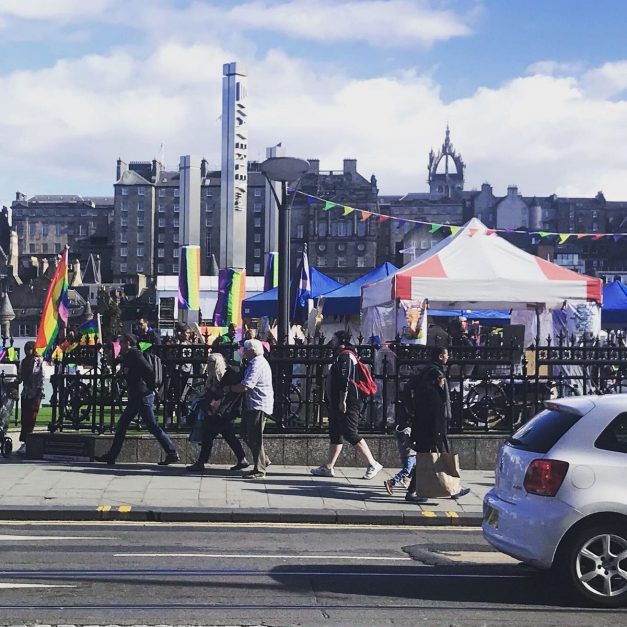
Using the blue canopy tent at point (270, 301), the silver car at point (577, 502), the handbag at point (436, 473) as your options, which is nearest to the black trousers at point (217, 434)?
the handbag at point (436, 473)

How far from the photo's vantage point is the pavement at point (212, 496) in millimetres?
10344

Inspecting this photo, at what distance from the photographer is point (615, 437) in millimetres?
6965

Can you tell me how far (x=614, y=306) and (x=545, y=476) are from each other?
20.1 meters

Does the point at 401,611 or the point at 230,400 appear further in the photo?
the point at 230,400

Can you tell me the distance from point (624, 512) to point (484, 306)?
514 inches

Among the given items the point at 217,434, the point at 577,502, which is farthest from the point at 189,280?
the point at 577,502

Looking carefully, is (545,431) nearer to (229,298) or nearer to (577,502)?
(577,502)

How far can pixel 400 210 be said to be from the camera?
424 ft

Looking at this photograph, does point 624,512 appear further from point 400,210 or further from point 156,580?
point 400,210

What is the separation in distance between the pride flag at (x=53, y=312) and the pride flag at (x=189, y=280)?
18.0 metres

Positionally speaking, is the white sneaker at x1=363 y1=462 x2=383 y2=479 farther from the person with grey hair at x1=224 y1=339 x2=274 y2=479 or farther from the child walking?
the person with grey hair at x1=224 y1=339 x2=274 y2=479

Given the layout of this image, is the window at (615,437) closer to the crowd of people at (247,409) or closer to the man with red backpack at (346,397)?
the crowd of people at (247,409)

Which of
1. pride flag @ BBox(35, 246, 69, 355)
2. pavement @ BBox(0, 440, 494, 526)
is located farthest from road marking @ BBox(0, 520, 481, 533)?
pride flag @ BBox(35, 246, 69, 355)

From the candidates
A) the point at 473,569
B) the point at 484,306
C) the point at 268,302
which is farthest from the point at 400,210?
the point at 473,569
